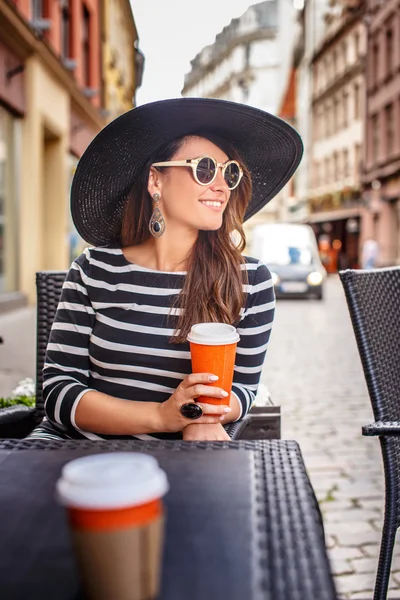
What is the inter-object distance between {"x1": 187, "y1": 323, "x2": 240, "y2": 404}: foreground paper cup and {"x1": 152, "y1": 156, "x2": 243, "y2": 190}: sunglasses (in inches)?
25.9

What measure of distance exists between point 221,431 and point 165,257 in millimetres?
644

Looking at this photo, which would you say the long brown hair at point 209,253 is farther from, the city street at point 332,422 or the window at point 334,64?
the window at point 334,64

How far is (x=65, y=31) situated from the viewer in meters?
16.9

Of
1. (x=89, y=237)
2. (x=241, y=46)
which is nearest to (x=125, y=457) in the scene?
(x=89, y=237)

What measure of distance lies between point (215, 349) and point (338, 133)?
4110 cm

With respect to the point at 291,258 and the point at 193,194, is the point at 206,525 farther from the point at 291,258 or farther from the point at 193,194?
the point at 291,258

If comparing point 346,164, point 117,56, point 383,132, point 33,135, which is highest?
point 117,56

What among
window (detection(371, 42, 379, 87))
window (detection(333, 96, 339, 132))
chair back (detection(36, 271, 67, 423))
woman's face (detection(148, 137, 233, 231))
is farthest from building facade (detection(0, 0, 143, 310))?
window (detection(333, 96, 339, 132))

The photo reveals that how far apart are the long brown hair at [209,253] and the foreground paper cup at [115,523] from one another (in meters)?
1.32

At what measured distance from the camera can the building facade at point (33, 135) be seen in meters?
12.3

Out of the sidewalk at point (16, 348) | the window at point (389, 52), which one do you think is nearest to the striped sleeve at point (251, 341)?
the sidewalk at point (16, 348)

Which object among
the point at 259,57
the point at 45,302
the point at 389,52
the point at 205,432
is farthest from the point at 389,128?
the point at 259,57

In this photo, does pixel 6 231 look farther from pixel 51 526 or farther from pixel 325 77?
pixel 325 77

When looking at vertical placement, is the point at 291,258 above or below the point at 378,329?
above
